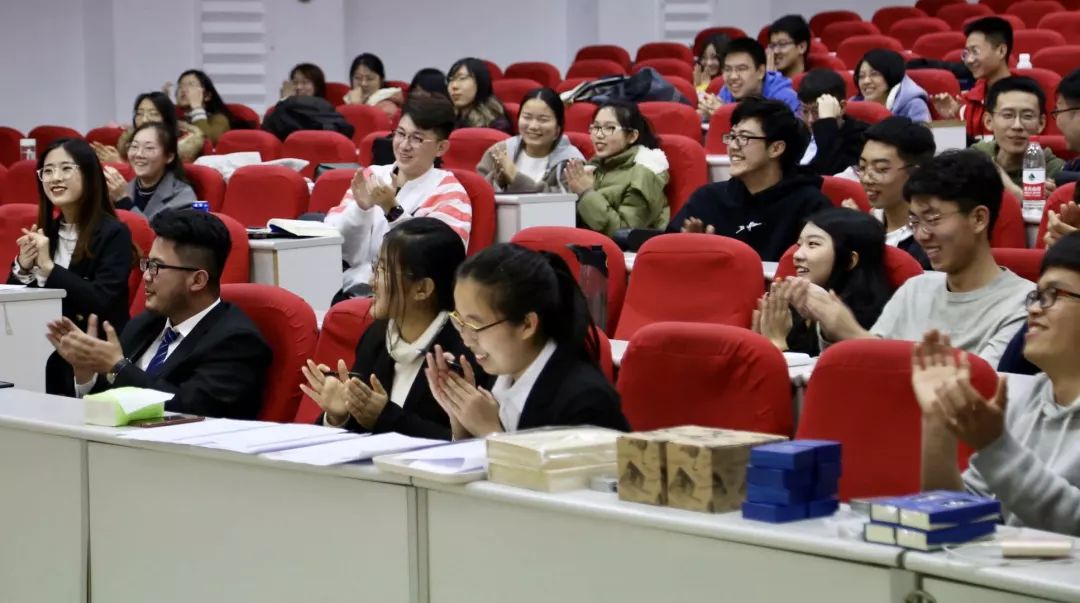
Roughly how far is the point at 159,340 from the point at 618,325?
3.99 feet

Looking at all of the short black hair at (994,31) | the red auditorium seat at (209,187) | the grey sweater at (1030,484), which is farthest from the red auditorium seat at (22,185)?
the grey sweater at (1030,484)

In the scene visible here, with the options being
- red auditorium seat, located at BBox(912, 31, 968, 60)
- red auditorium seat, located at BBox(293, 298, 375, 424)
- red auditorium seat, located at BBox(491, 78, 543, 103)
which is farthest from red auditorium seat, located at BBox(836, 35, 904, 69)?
red auditorium seat, located at BBox(293, 298, 375, 424)

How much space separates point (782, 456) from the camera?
1930 mm

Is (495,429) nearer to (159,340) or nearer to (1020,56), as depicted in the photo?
(159,340)

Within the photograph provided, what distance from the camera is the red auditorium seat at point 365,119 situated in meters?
8.92

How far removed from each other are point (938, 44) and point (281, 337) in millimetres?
7124

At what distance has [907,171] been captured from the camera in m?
4.30

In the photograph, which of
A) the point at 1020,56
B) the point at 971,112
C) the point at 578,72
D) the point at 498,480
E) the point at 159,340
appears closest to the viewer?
the point at 498,480

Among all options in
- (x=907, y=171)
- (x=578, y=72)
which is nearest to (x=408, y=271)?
(x=907, y=171)

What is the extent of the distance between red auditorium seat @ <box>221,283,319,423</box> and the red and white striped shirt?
5.27 ft

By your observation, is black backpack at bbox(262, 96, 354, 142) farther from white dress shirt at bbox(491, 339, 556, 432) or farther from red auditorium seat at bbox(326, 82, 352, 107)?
white dress shirt at bbox(491, 339, 556, 432)

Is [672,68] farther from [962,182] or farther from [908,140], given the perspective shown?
[962,182]

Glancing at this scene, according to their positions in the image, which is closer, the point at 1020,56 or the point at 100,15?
the point at 1020,56

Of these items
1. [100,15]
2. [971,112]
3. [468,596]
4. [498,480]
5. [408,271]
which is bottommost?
[468,596]
